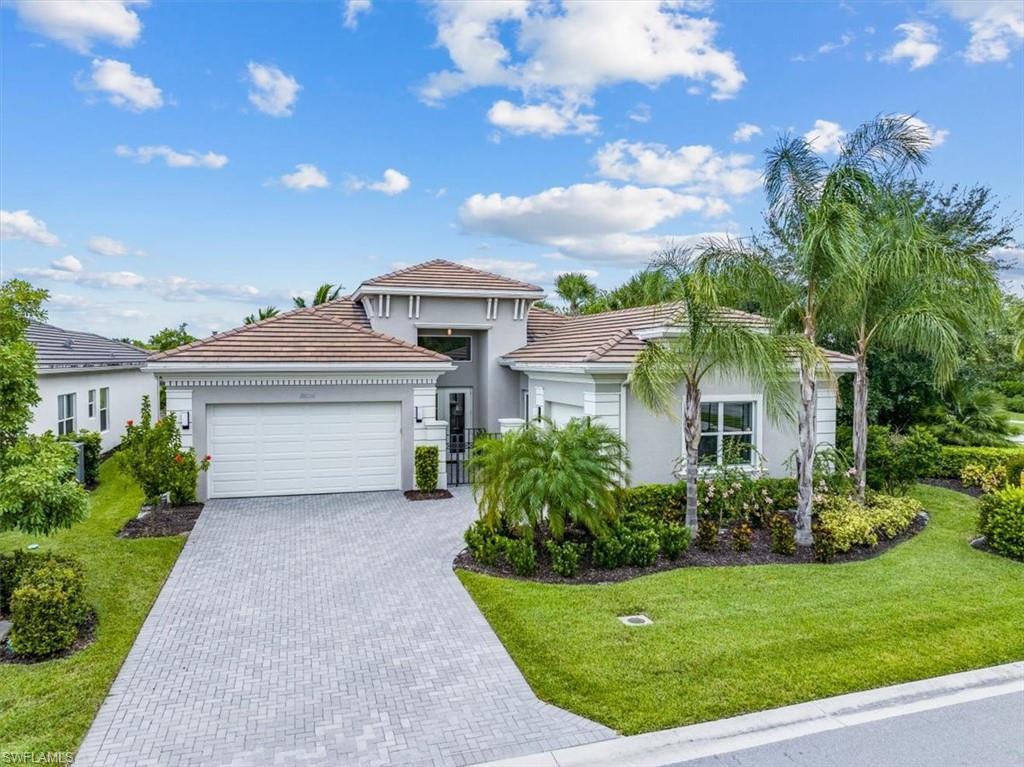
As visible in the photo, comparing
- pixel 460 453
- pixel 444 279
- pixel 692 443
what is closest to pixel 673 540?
pixel 692 443

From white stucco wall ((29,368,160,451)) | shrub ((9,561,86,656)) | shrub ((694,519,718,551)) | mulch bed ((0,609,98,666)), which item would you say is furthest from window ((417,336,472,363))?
shrub ((9,561,86,656))

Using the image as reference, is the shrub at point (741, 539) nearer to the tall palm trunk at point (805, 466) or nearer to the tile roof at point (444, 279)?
the tall palm trunk at point (805, 466)

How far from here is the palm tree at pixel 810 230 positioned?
9.80 metres

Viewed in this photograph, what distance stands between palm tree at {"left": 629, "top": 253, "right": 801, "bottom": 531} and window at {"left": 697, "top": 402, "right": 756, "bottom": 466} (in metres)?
2.85

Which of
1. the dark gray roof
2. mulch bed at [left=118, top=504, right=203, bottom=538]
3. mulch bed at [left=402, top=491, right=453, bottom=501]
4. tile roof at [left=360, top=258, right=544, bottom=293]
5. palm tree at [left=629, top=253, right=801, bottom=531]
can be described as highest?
tile roof at [left=360, top=258, right=544, bottom=293]

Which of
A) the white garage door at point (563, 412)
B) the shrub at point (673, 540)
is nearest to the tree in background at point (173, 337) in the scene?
the white garage door at point (563, 412)

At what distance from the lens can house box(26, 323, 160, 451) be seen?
16.8 meters

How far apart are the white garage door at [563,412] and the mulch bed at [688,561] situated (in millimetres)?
4242

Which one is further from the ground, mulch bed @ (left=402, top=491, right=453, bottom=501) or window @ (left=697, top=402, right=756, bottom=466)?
window @ (left=697, top=402, right=756, bottom=466)

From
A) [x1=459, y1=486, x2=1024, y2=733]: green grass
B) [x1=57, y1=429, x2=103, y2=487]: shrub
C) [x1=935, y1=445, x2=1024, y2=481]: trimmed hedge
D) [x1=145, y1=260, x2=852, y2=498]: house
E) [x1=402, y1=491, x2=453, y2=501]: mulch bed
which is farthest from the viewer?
[x1=57, y1=429, x2=103, y2=487]: shrub

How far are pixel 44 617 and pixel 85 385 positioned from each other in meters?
15.9

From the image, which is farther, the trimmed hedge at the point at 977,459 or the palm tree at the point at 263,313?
the palm tree at the point at 263,313

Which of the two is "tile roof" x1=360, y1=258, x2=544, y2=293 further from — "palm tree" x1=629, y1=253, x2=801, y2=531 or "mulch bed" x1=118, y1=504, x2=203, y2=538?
"palm tree" x1=629, y1=253, x2=801, y2=531

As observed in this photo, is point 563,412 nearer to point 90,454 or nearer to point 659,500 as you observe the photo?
point 659,500
